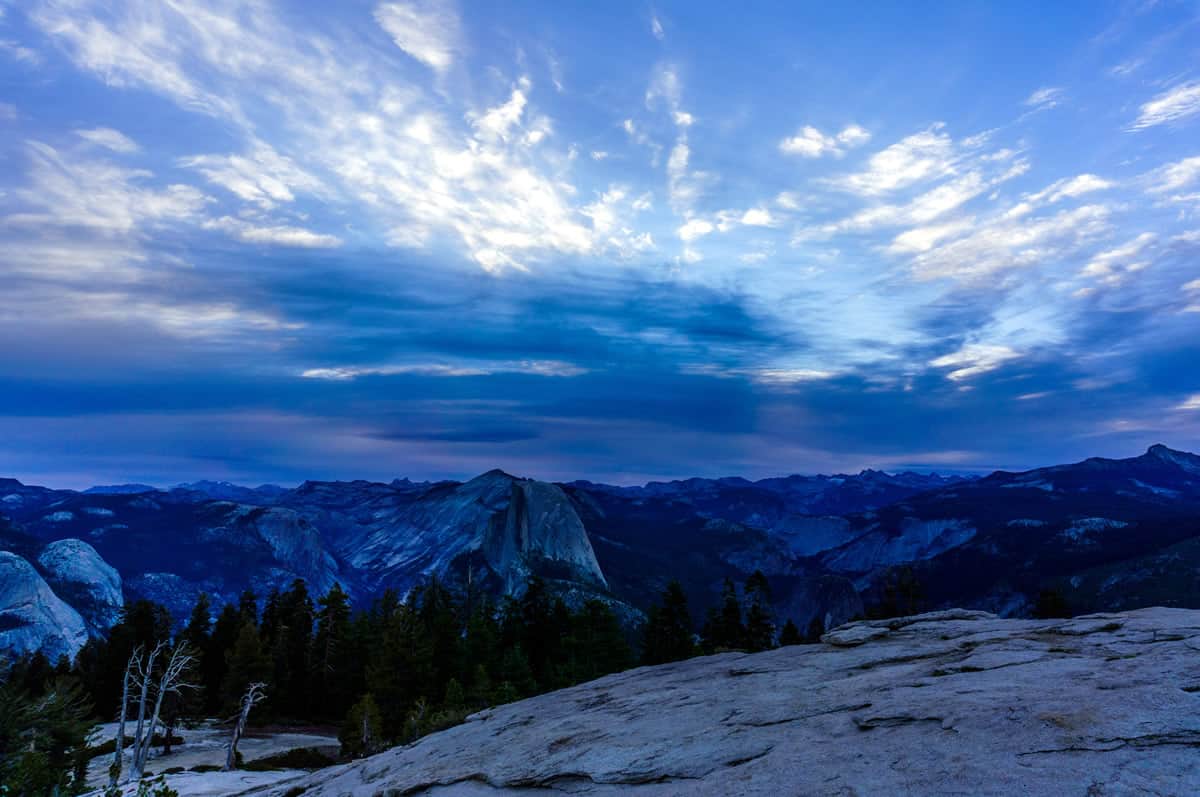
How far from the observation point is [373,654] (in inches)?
2869

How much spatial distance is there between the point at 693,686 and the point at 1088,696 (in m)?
11.4

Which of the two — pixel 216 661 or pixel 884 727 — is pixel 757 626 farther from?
pixel 216 661

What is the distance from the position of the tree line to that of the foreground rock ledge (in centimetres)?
3614

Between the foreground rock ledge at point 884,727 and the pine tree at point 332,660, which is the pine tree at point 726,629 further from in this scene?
the foreground rock ledge at point 884,727

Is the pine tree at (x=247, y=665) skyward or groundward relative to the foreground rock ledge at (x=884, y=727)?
groundward

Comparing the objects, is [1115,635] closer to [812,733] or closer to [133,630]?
[812,733]

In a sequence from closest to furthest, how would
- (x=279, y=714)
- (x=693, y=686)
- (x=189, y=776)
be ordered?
(x=693, y=686), (x=189, y=776), (x=279, y=714)

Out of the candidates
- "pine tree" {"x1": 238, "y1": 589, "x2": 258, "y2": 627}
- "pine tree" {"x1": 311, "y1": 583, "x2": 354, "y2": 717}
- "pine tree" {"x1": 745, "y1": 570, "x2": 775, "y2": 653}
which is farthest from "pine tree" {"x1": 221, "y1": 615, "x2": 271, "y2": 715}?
"pine tree" {"x1": 745, "y1": 570, "x2": 775, "y2": 653}

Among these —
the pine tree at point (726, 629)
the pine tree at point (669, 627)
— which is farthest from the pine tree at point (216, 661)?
the pine tree at point (726, 629)

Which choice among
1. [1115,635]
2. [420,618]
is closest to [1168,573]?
[420,618]

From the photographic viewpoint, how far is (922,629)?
2314 centimetres

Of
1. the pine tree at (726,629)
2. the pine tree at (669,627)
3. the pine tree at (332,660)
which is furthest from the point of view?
the pine tree at (332,660)

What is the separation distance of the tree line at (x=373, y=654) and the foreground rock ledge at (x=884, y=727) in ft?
119

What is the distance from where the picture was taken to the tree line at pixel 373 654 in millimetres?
63250
